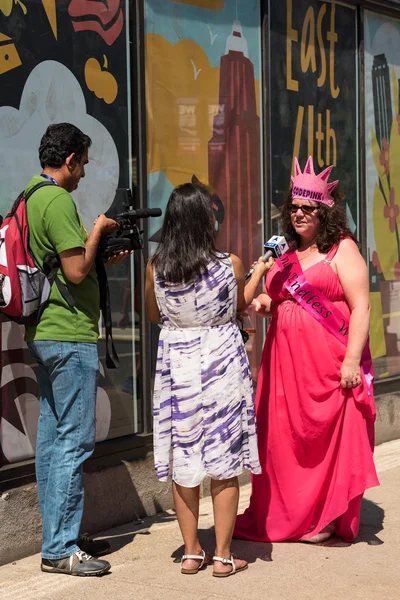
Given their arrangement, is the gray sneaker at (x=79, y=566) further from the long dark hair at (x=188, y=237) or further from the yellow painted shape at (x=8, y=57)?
the yellow painted shape at (x=8, y=57)

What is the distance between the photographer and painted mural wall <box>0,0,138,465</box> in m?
5.27

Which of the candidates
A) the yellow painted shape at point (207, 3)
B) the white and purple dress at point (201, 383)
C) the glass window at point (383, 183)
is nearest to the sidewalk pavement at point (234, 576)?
the white and purple dress at point (201, 383)

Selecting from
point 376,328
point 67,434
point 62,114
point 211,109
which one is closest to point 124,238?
point 67,434

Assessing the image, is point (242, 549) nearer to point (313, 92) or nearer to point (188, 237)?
point (188, 237)

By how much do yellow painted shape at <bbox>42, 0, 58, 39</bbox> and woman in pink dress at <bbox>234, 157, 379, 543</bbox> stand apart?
1.54 metres

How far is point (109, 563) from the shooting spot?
4.98m

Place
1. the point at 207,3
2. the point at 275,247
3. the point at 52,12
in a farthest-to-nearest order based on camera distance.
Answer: the point at 207,3 → the point at 52,12 → the point at 275,247

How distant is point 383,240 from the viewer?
8.69 metres

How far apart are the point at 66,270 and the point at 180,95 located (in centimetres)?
222

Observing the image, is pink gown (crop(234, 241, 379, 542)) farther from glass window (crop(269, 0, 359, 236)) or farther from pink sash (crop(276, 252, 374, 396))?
glass window (crop(269, 0, 359, 236))

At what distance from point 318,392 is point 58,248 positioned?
1.62m

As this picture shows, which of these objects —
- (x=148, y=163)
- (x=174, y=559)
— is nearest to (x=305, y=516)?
(x=174, y=559)

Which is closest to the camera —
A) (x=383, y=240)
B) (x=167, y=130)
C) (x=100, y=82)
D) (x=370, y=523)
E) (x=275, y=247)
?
(x=275, y=247)

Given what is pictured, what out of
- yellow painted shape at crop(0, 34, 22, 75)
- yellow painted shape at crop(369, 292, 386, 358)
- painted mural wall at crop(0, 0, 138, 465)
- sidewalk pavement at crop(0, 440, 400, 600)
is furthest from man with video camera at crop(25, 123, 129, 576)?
yellow painted shape at crop(369, 292, 386, 358)
